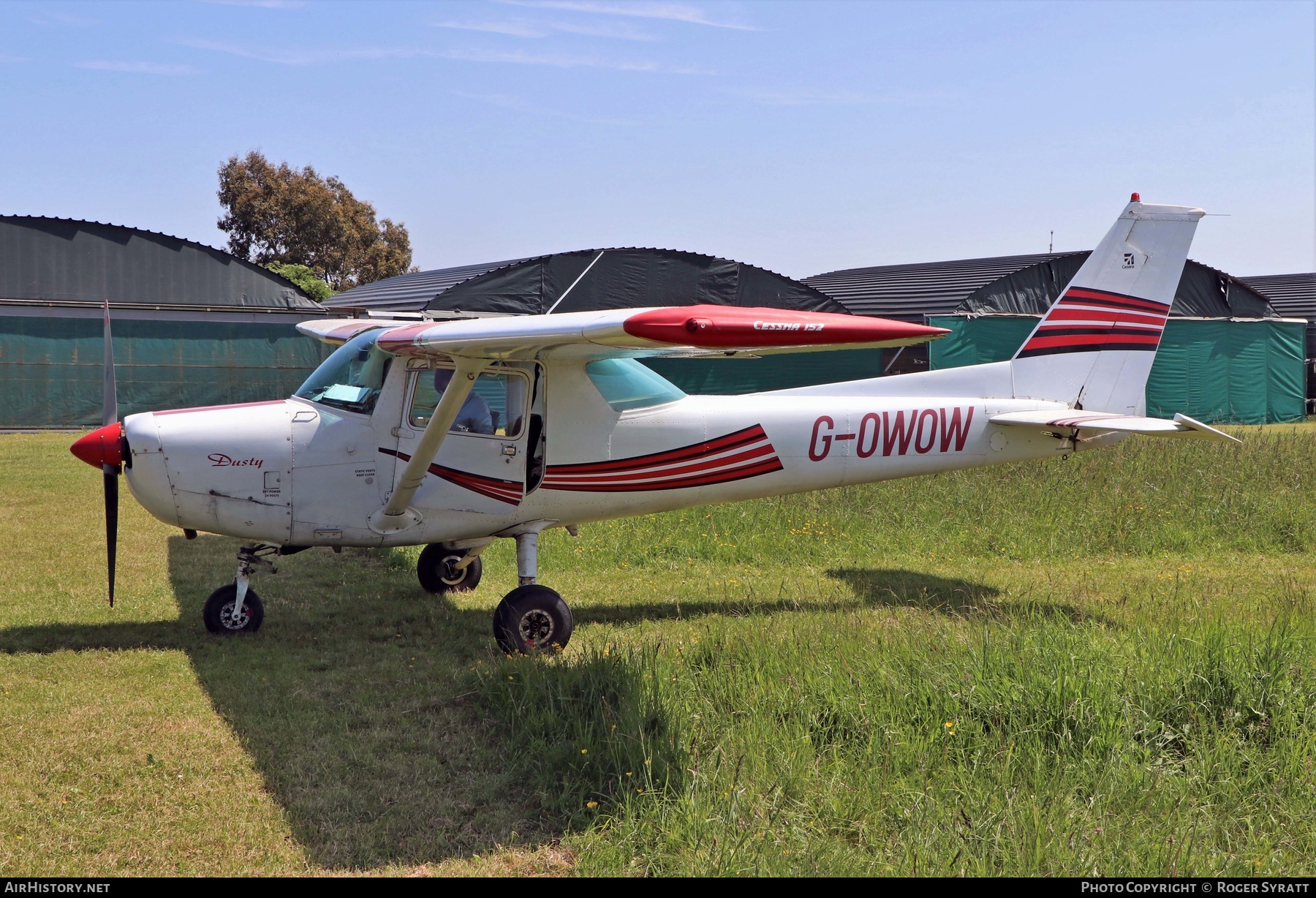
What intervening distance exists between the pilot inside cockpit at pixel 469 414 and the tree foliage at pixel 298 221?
148 feet

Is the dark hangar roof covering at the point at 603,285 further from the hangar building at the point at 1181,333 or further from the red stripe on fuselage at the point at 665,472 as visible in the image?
the red stripe on fuselage at the point at 665,472

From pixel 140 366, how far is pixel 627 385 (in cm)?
1866

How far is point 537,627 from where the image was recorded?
22.3 feet

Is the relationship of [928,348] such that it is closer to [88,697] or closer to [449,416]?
[449,416]

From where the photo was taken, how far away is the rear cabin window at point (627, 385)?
741cm

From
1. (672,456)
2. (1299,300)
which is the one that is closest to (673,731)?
(672,456)

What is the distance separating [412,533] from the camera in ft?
23.3

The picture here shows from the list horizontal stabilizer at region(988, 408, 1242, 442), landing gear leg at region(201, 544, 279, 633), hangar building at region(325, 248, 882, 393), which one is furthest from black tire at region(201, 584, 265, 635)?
hangar building at region(325, 248, 882, 393)

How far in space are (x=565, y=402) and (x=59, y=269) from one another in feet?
82.2

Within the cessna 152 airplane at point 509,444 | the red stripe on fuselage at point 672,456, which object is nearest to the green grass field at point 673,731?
the cessna 152 airplane at point 509,444

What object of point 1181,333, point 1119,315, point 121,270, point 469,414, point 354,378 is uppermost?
point 121,270

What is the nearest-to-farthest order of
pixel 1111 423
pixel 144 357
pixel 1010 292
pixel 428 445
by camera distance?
pixel 428 445
pixel 1111 423
pixel 144 357
pixel 1010 292

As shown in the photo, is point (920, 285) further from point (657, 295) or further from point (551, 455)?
point (551, 455)
